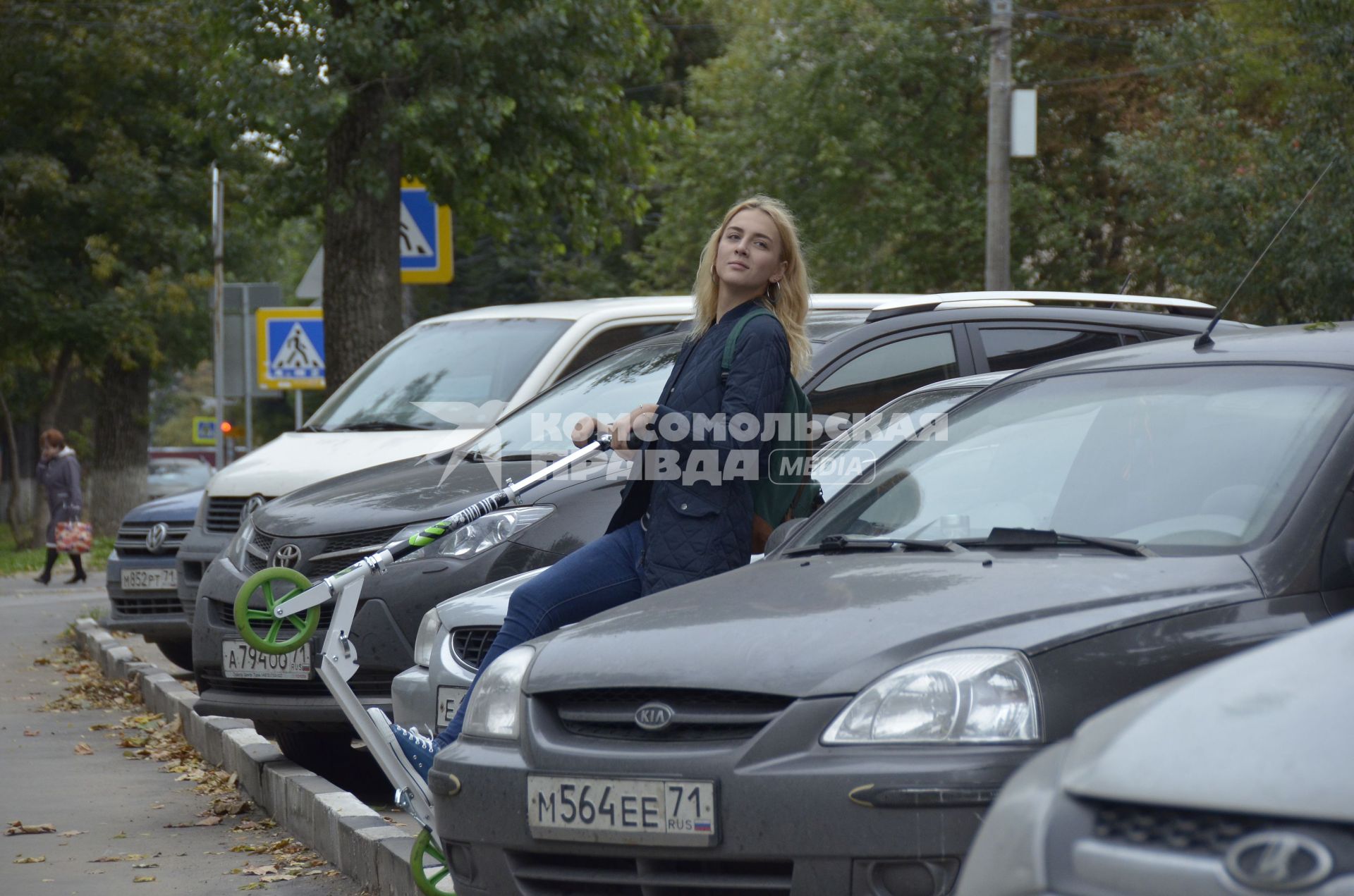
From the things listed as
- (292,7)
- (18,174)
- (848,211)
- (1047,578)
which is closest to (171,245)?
(18,174)

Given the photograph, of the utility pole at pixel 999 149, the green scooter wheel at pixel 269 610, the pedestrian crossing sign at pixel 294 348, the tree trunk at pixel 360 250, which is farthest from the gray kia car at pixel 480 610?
the utility pole at pixel 999 149

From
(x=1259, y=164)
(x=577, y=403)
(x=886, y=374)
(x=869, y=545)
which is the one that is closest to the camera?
(x=869, y=545)

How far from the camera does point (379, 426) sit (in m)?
9.47

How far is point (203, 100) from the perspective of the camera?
1567 centimetres

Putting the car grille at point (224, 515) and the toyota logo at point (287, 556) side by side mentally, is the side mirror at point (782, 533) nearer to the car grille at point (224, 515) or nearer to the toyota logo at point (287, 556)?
the toyota logo at point (287, 556)

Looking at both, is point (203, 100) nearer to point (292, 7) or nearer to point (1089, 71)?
point (292, 7)

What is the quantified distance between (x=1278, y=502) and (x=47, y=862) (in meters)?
4.29

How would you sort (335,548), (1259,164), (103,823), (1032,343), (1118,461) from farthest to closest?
(1259,164)
(1032,343)
(335,548)
(103,823)
(1118,461)

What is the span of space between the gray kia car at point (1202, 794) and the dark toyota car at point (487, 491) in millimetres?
4057

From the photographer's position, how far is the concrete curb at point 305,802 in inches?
206

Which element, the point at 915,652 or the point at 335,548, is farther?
the point at 335,548

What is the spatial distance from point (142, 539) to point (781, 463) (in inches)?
309

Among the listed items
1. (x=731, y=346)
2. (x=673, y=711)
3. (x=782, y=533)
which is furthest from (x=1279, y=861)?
(x=731, y=346)

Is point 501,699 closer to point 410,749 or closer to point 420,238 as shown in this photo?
point 410,749
